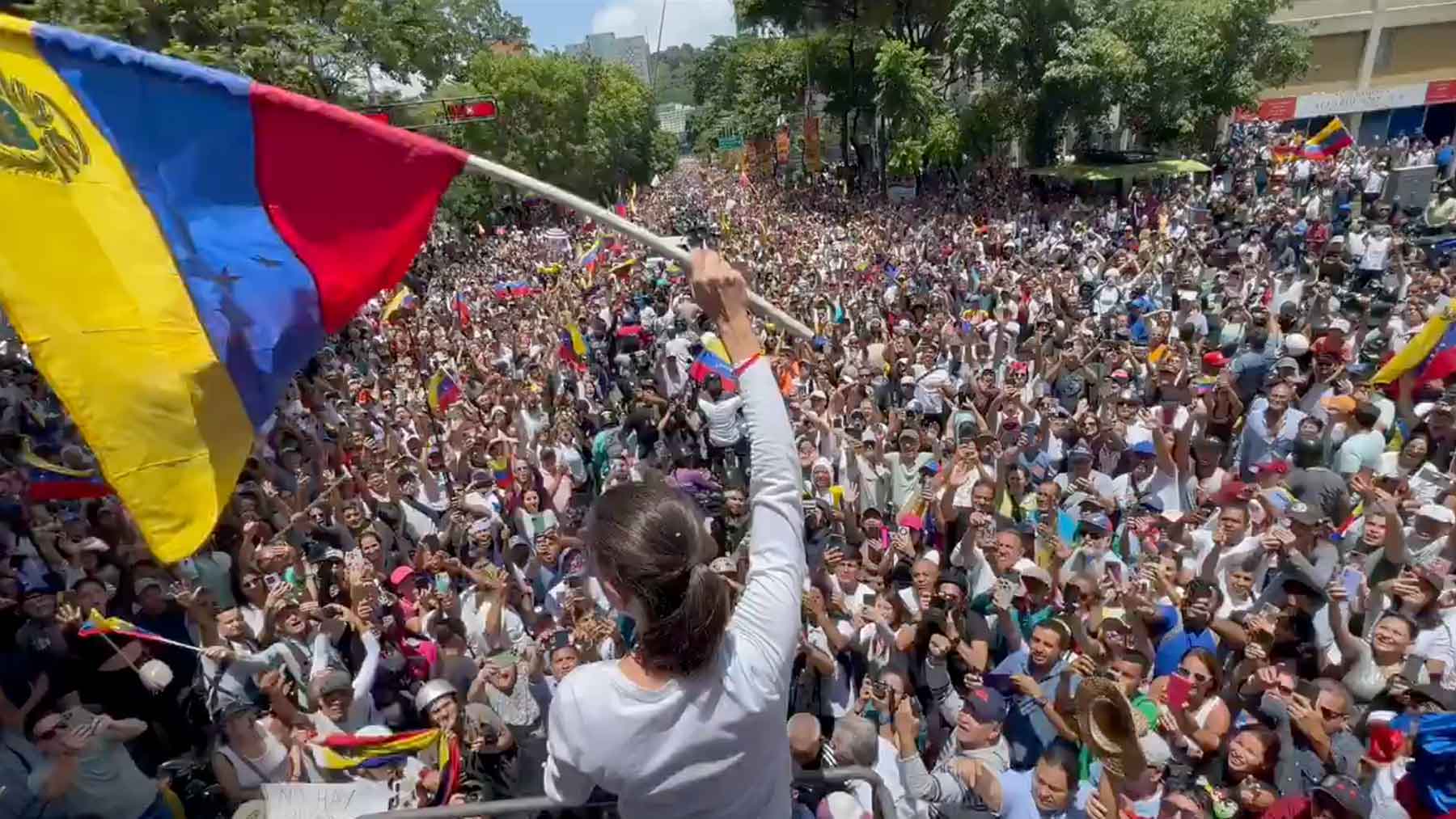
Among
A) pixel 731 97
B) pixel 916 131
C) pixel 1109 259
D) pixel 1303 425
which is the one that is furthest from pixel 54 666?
pixel 731 97

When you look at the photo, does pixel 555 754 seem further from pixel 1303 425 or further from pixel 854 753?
pixel 1303 425

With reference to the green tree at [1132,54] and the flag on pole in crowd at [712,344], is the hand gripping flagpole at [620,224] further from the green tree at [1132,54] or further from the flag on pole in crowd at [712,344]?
the green tree at [1132,54]

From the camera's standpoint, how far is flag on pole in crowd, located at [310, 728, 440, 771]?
3.65 meters

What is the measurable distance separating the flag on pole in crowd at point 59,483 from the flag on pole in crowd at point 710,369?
197 inches

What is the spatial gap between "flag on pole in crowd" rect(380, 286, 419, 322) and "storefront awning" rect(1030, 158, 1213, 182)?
1888 cm

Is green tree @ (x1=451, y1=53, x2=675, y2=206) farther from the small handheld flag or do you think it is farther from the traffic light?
the small handheld flag

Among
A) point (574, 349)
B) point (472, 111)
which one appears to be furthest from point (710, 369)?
point (472, 111)

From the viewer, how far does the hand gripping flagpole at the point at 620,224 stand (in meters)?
1.82

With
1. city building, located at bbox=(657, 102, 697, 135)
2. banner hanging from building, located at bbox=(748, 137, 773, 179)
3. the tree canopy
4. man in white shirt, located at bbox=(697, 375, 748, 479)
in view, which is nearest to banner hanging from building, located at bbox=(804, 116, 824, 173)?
the tree canopy

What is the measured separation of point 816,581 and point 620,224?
3169mm

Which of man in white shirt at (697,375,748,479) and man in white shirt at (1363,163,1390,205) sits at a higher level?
man in white shirt at (1363,163,1390,205)

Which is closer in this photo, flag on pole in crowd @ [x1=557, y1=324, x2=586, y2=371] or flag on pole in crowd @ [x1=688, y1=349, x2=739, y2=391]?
flag on pole in crowd @ [x1=688, y1=349, x2=739, y2=391]

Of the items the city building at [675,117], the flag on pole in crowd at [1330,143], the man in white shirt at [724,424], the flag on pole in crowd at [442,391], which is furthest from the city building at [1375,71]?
the city building at [675,117]

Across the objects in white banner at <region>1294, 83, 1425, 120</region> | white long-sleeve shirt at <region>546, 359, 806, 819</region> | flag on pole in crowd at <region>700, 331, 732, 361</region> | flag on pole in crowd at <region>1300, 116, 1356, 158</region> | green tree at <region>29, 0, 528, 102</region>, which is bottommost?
flag on pole in crowd at <region>700, 331, 732, 361</region>
